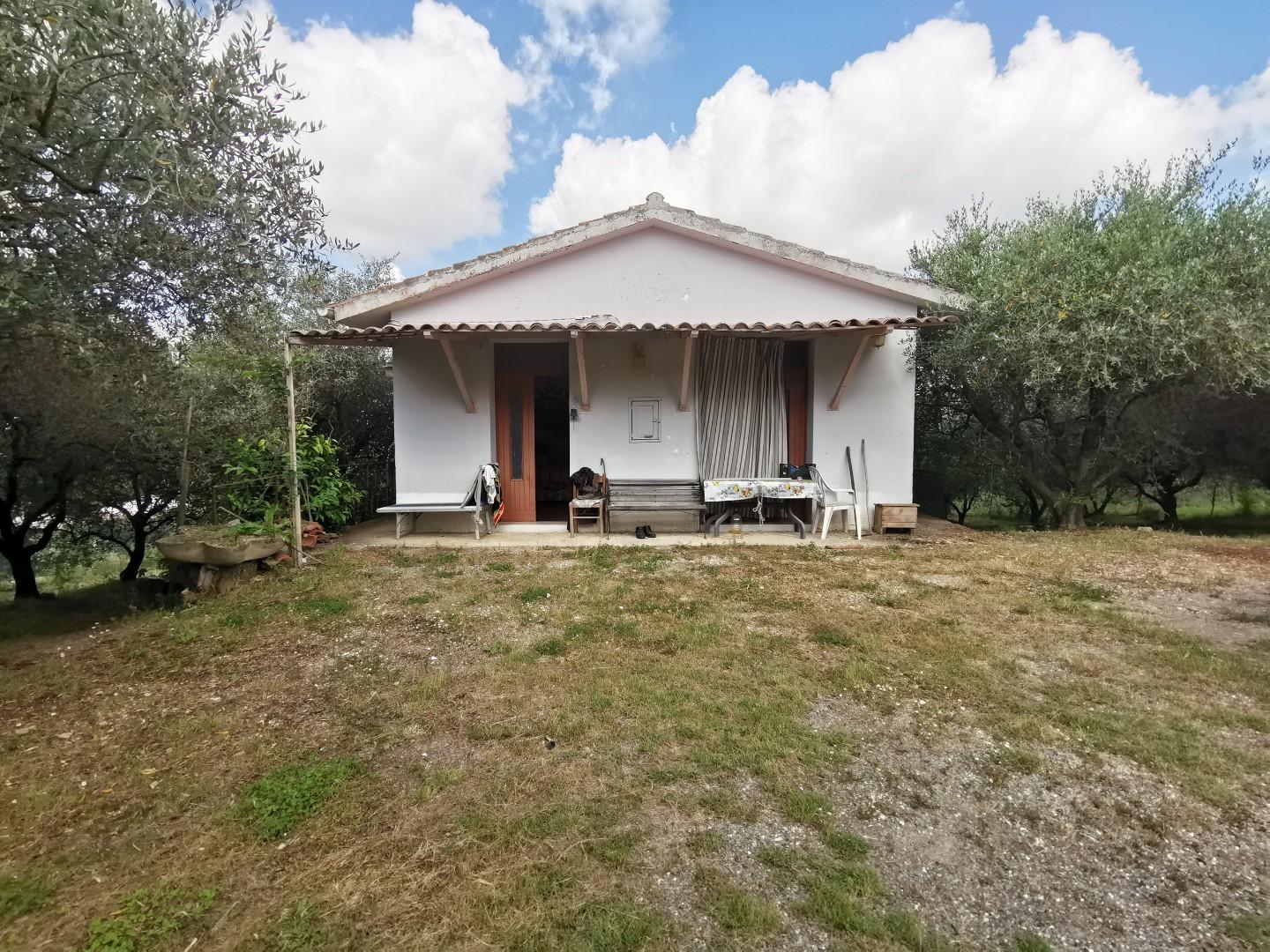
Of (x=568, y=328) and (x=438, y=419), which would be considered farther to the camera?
(x=438, y=419)

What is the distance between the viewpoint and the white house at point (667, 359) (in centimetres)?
873

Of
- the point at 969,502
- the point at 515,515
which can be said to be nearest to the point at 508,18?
the point at 515,515

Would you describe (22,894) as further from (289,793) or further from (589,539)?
(589,539)

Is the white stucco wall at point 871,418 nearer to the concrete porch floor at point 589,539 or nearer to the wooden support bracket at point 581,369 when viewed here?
the concrete porch floor at point 589,539

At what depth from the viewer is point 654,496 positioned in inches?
Result: 343

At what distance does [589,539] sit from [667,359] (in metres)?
3.06

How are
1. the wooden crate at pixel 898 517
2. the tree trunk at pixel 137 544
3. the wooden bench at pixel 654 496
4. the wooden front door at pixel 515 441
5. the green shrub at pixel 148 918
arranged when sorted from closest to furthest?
the green shrub at pixel 148 918 → the wooden crate at pixel 898 517 → the wooden bench at pixel 654 496 → the wooden front door at pixel 515 441 → the tree trunk at pixel 137 544

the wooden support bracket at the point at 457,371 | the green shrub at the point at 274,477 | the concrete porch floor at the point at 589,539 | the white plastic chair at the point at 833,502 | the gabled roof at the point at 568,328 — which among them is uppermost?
the gabled roof at the point at 568,328

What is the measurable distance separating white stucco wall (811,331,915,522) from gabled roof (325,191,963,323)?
2.85 feet

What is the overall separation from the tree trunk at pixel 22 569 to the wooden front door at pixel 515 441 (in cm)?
749

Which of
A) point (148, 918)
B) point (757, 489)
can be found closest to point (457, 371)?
point (757, 489)

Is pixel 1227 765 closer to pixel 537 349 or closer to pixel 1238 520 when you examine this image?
pixel 537 349

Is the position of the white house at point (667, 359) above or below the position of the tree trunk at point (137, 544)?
above

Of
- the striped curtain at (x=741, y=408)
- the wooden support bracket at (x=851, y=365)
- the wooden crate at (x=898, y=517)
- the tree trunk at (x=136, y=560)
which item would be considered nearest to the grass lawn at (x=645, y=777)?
the wooden crate at (x=898, y=517)
